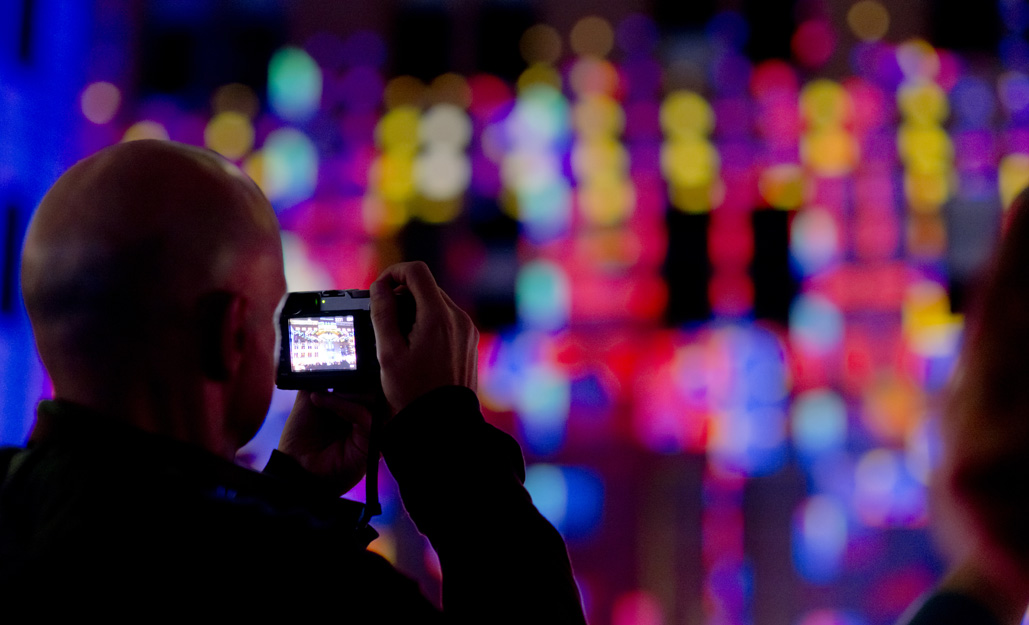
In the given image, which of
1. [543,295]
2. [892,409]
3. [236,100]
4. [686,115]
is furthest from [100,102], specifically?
[892,409]

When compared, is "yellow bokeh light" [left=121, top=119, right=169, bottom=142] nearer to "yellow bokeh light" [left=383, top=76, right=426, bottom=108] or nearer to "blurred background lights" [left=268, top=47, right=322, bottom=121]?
"blurred background lights" [left=268, top=47, right=322, bottom=121]

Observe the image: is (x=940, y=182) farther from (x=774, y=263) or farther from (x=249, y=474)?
(x=249, y=474)

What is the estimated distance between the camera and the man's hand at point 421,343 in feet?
2.08

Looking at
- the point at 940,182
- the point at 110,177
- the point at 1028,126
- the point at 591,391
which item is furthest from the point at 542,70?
the point at 110,177

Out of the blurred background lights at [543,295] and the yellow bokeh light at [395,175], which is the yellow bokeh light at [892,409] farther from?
the yellow bokeh light at [395,175]

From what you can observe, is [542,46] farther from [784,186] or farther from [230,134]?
[230,134]

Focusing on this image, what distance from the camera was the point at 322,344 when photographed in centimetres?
75

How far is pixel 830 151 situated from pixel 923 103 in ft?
1.37

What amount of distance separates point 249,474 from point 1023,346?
54 centimetres

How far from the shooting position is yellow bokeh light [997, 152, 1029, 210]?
3.15 meters

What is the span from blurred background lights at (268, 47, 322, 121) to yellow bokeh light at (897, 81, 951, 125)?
2.49 metres

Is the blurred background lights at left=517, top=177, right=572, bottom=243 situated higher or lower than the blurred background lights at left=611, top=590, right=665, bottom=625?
higher

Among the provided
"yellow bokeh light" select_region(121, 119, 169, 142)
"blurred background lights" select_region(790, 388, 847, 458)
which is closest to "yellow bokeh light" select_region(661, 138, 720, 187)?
"blurred background lights" select_region(790, 388, 847, 458)

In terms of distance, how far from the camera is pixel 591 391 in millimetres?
3266
